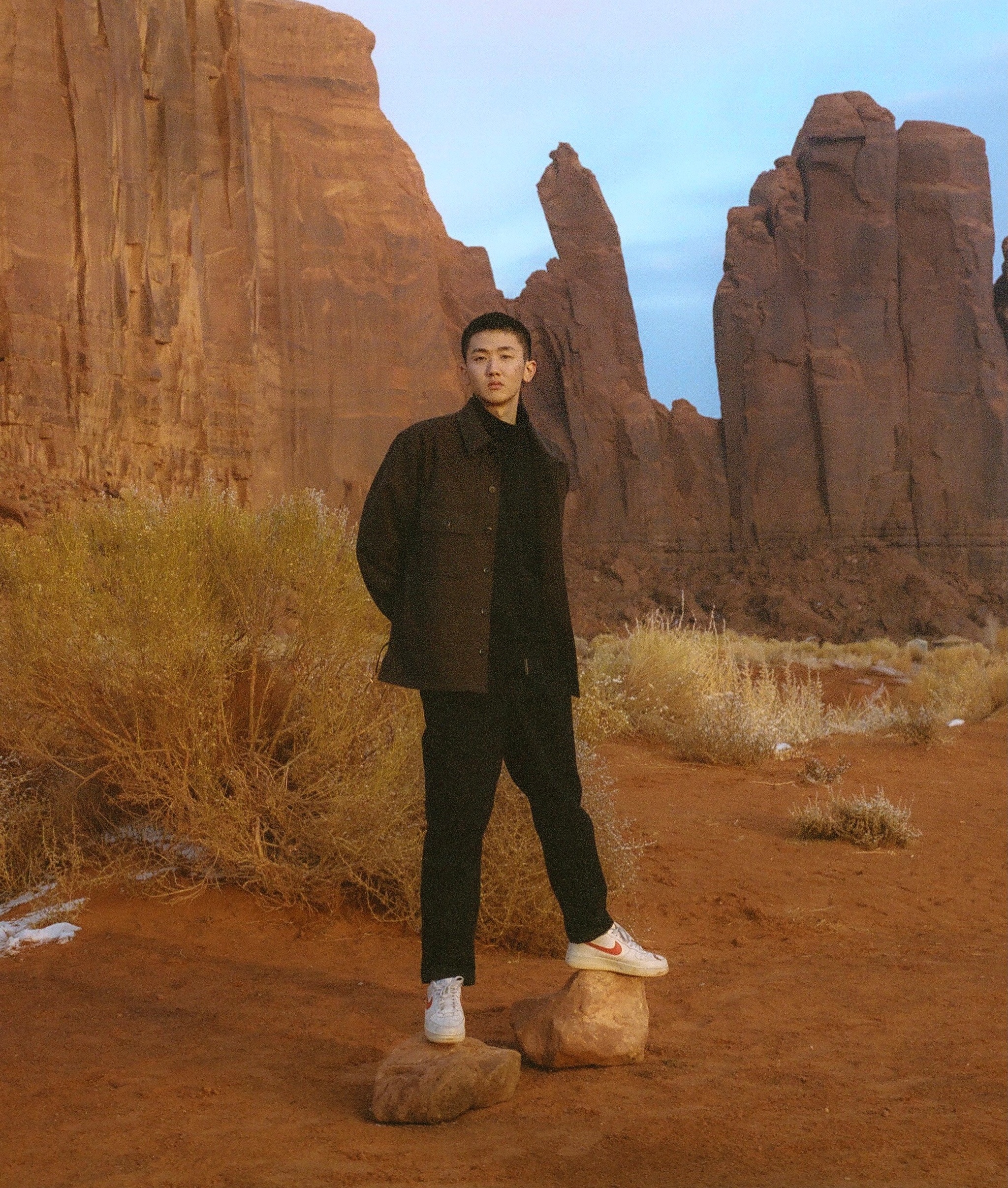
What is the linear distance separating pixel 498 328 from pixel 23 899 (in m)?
3.34

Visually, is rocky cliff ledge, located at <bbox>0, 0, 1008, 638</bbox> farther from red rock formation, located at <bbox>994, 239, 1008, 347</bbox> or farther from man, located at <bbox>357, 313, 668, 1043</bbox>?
man, located at <bbox>357, 313, 668, 1043</bbox>

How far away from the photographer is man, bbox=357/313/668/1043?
3.01m

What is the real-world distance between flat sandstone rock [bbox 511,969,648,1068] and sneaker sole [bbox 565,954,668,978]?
42 millimetres

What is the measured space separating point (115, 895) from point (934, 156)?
4315cm

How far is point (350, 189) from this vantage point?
127 feet

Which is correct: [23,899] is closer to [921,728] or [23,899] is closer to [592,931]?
[592,931]

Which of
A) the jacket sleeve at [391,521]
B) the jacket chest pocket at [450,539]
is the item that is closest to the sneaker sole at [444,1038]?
the jacket sleeve at [391,521]

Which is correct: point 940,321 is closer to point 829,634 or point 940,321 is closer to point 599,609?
point 829,634

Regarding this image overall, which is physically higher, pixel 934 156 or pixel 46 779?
pixel 934 156

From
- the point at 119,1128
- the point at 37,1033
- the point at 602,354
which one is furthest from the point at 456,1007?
the point at 602,354

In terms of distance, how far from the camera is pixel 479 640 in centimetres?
300

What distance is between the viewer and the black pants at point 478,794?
9.89 ft

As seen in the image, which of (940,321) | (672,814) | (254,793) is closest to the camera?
(254,793)

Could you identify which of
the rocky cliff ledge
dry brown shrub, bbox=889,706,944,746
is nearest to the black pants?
dry brown shrub, bbox=889,706,944,746
